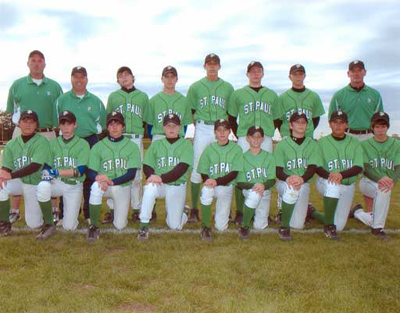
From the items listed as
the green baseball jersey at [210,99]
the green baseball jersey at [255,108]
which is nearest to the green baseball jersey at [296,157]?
the green baseball jersey at [255,108]

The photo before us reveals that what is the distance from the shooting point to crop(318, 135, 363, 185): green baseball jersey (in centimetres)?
561

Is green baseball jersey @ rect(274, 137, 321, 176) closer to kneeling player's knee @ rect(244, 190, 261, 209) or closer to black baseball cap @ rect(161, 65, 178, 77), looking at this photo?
kneeling player's knee @ rect(244, 190, 261, 209)

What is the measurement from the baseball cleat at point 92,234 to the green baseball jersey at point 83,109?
1591mm

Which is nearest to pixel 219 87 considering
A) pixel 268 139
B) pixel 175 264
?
pixel 268 139

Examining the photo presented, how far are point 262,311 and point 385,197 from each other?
127 inches

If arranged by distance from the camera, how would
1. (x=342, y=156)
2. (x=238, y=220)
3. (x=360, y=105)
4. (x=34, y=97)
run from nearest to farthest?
1. (x=342, y=156)
2. (x=238, y=220)
3. (x=34, y=97)
4. (x=360, y=105)

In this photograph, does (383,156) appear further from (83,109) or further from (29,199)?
(29,199)

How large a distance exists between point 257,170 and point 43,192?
2848mm

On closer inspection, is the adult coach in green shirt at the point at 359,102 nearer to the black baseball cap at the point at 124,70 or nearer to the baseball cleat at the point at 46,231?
the black baseball cap at the point at 124,70

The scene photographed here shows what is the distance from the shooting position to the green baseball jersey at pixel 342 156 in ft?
18.4

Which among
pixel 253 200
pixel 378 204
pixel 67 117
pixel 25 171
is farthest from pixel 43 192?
pixel 378 204

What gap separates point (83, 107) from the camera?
6023mm

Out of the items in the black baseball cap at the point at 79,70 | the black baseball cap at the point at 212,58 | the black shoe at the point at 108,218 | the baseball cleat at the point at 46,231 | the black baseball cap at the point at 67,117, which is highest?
the black baseball cap at the point at 212,58

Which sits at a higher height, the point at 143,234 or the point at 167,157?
the point at 167,157
